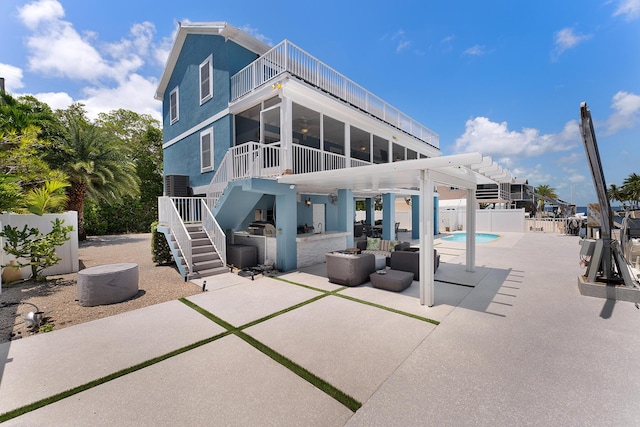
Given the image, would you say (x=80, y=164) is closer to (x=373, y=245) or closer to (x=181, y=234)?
(x=181, y=234)

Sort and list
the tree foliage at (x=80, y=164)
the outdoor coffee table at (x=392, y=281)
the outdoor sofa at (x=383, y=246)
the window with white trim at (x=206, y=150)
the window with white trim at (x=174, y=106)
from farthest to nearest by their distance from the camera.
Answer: the window with white trim at (x=174, y=106) < the window with white trim at (x=206, y=150) < the outdoor sofa at (x=383, y=246) < the tree foliage at (x=80, y=164) < the outdoor coffee table at (x=392, y=281)

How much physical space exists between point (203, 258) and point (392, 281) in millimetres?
6110

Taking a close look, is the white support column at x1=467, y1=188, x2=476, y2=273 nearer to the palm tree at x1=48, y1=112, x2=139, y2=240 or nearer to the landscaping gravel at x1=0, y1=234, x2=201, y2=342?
the landscaping gravel at x1=0, y1=234, x2=201, y2=342

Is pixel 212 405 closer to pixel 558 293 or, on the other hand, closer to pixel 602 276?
pixel 558 293

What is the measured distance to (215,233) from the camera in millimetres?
9234

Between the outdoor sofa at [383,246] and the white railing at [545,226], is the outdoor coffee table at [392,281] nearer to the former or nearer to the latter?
the outdoor sofa at [383,246]

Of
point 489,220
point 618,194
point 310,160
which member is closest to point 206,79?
point 310,160

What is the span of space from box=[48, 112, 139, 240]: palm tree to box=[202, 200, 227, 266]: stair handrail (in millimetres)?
9407

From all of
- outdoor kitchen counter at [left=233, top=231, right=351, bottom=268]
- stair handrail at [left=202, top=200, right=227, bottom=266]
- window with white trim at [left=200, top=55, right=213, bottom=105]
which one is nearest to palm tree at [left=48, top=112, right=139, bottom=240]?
window with white trim at [left=200, top=55, right=213, bottom=105]

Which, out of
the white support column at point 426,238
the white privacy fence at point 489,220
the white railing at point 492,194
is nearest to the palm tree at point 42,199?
the white support column at point 426,238

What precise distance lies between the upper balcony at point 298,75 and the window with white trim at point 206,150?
7.47ft

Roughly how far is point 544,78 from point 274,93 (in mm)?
18583

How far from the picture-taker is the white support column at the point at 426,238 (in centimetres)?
543

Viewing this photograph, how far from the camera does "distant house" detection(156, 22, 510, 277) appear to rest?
29.1 ft
